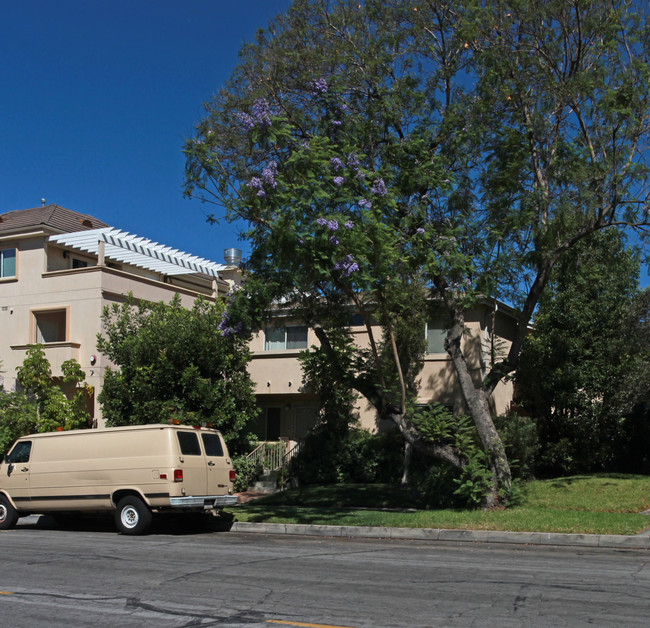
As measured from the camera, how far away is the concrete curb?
12.0m

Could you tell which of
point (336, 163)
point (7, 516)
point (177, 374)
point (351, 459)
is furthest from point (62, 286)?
point (336, 163)

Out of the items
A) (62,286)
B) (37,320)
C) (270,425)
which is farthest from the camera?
(270,425)

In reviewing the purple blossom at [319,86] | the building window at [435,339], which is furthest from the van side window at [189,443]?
the building window at [435,339]

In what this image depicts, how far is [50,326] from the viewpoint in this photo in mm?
26719

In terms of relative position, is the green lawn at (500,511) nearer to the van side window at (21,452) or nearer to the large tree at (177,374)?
the large tree at (177,374)

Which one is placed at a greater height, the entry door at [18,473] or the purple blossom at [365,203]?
the purple blossom at [365,203]

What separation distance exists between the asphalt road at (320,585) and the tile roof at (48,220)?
16.5 m

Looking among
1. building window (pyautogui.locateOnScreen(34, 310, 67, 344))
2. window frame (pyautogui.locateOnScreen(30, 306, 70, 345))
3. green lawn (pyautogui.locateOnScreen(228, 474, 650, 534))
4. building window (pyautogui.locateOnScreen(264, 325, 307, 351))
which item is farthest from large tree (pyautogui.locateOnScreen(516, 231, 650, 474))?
building window (pyautogui.locateOnScreen(34, 310, 67, 344))

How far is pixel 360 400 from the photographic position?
77.5 feet

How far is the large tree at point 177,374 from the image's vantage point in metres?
20.3

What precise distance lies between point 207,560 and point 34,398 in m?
16.0

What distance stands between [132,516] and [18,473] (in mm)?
3174

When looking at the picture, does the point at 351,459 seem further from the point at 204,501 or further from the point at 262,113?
the point at 262,113

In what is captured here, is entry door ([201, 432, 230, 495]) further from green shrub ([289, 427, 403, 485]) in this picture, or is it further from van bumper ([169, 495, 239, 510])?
green shrub ([289, 427, 403, 485])
